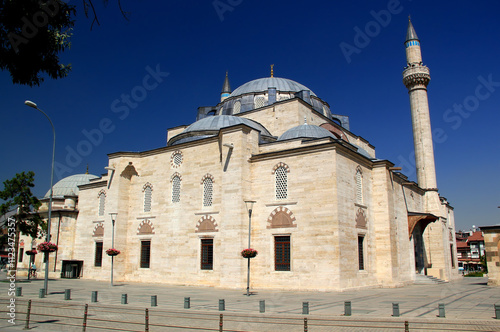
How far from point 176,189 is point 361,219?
10357mm

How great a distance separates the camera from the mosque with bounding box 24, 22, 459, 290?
17891 millimetres

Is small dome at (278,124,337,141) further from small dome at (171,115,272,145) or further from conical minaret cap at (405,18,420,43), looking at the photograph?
conical minaret cap at (405,18,420,43)

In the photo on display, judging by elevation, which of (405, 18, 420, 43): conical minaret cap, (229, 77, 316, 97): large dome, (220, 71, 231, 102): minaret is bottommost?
(229, 77, 316, 97): large dome

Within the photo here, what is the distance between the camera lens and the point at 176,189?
22.5 m

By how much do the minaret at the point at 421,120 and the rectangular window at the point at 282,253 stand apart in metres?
15.0

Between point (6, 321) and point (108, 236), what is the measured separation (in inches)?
573

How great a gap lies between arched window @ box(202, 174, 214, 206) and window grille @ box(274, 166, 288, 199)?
3.74 metres

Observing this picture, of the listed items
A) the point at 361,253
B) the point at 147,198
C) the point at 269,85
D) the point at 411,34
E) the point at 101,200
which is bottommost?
the point at 361,253

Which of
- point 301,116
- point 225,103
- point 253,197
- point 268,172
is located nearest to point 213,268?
point 253,197

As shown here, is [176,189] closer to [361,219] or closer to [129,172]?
[129,172]

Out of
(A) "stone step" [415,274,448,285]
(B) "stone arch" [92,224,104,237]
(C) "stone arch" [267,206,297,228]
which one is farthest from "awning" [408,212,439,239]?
(B) "stone arch" [92,224,104,237]

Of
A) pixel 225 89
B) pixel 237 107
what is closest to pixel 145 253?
pixel 237 107

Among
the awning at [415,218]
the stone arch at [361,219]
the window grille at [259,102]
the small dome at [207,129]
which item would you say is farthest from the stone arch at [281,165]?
the window grille at [259,102]

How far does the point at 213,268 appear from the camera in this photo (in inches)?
779
